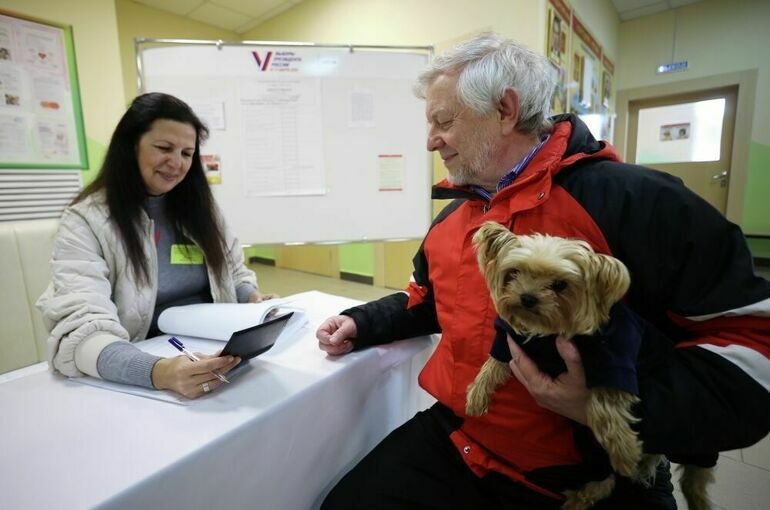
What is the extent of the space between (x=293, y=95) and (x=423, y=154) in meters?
0.87

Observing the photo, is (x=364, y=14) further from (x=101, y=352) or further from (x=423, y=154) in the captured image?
(x=101, y=352)

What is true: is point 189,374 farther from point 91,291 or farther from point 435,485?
point 435,485

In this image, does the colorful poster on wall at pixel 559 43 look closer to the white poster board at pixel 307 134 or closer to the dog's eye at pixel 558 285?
the white poster board at pixel 307 134

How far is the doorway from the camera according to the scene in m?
4.77

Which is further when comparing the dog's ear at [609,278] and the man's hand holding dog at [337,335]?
the man's hand holding dog at [337,335]

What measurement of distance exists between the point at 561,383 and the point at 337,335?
563 millimetres

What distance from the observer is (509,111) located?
93 centimetres

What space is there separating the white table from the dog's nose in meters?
0.50

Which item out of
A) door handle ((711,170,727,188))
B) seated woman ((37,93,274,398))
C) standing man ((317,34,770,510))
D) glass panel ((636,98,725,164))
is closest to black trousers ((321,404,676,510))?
standing man ((317,34,770,510))

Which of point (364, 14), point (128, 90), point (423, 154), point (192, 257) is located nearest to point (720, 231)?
point (192, 257)

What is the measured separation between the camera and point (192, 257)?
1.42 metres

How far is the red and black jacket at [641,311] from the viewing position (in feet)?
2.26

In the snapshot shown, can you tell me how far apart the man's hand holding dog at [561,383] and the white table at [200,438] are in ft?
1.45

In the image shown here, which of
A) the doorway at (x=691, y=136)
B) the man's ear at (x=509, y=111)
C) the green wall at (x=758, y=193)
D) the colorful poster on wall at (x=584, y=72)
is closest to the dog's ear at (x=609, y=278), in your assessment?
the man's ear at (x=509, y=111)
